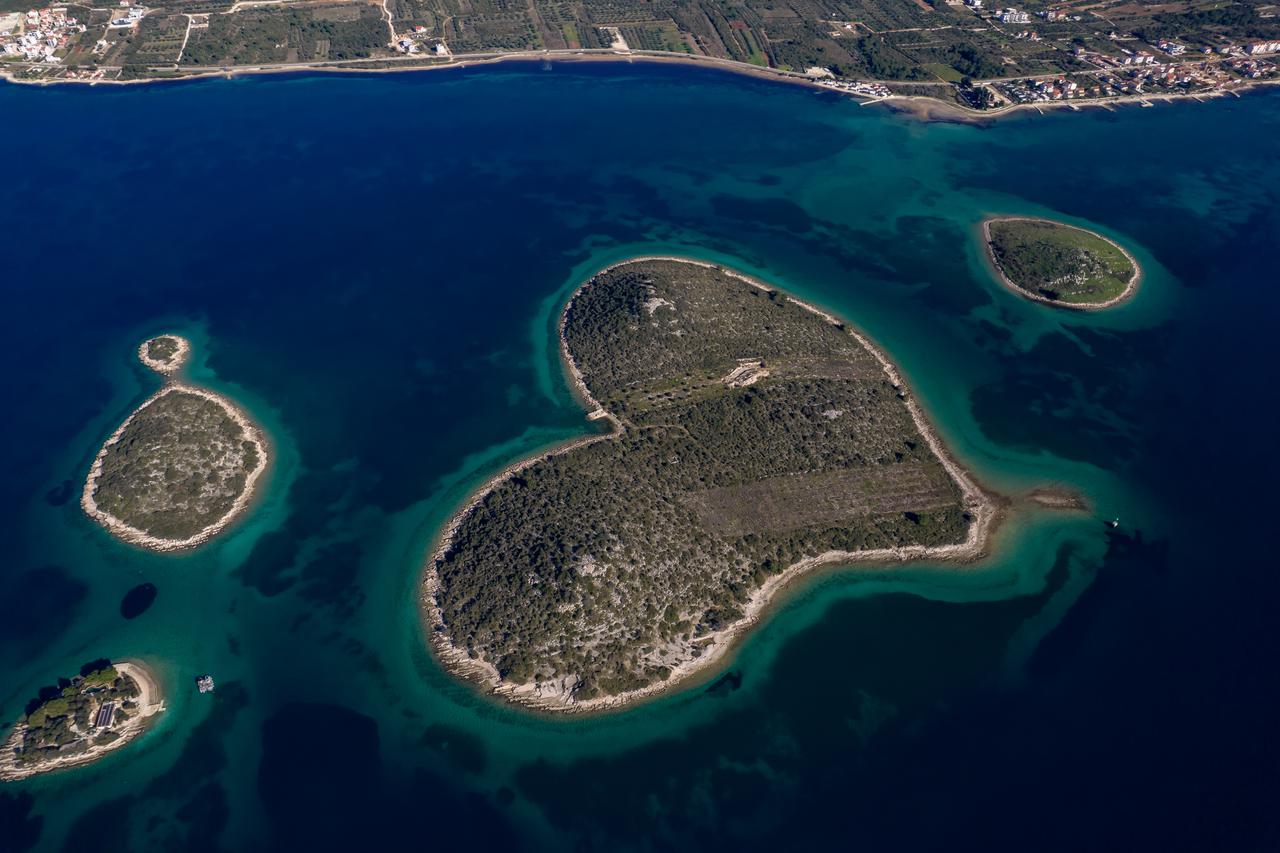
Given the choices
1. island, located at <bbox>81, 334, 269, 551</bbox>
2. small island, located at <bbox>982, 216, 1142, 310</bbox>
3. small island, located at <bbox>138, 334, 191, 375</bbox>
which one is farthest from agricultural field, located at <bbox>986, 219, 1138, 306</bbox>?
Answer: small island, located at <bbox>138, 334, 191, 375</bbox>

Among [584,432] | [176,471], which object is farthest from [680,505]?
[176,471]

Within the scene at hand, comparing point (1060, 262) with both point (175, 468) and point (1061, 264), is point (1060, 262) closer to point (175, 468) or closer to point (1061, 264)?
point (1061, 264)

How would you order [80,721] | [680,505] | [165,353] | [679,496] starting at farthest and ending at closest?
[165,353], [679,496], [680,505], [80,721]

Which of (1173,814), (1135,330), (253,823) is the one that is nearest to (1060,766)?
(1173,814)

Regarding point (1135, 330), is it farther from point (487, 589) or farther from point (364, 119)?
point (364, 119)

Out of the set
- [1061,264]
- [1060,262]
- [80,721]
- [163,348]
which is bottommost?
[80,721]

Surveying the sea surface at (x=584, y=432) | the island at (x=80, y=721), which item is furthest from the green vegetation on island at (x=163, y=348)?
the island at (x=80, y=721)

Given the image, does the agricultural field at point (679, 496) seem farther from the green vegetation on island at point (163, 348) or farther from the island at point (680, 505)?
the green vegetation on island at point (163, 348)

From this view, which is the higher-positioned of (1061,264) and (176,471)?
(1061,264)
